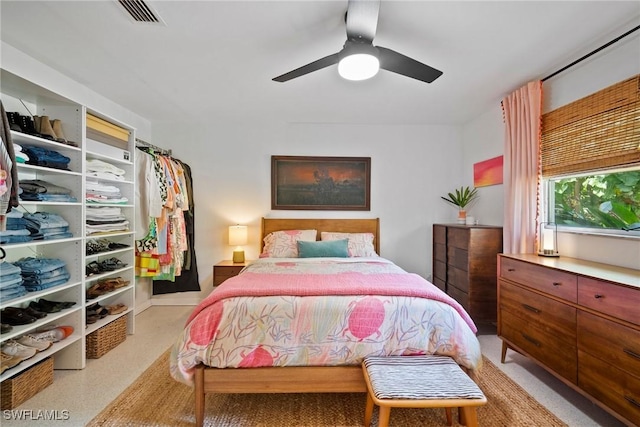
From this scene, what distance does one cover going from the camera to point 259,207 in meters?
3.82

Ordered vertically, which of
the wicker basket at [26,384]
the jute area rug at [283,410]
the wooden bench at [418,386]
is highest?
the wooden bench at [418,386]

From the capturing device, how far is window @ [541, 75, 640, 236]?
186cm

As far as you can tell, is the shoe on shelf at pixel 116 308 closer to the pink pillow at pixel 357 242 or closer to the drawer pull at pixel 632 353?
the pink pillow at pixel 357 242

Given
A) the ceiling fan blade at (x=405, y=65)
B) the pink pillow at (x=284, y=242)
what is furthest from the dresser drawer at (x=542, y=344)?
the pink pillow at (x=284, y=242)

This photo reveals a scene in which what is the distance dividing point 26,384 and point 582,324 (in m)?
3.48

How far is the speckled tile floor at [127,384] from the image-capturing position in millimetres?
1704

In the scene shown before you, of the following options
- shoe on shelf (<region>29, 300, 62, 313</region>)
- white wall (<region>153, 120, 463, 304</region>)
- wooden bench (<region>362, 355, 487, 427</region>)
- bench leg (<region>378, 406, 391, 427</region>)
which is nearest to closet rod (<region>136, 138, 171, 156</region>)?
white wall (<region>153, 120, 463, 304</region>)

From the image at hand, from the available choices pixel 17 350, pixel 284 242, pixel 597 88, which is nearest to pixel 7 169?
pixel 17 350

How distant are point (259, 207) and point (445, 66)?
2637 millimetres

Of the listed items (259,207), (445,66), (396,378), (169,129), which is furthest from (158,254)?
(445,66)

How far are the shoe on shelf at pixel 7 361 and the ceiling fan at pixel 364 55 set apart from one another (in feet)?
8.36

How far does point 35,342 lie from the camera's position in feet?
6.43

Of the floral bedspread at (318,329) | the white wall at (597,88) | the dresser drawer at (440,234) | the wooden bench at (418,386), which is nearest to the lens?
the wooden bench at (418,386)

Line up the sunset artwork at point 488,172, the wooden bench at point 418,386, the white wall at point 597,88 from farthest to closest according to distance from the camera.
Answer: the sunset artwork at point 488,172, the white wall at point 597,88, the wooden bench at point 418,386
